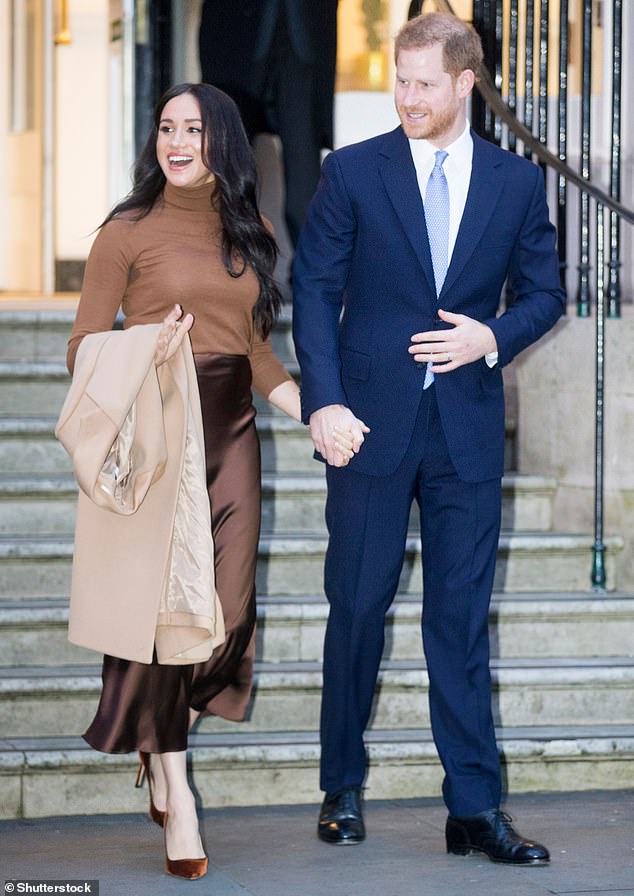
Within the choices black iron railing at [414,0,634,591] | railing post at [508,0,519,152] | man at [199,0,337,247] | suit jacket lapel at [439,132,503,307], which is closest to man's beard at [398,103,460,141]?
suit jacket lapel at [439,132,503,307]

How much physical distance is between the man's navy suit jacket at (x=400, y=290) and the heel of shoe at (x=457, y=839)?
0.83 metres

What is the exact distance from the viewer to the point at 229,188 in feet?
13.3

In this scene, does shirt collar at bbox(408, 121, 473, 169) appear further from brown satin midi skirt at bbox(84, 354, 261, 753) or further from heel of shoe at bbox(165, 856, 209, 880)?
heel of shoe at bbox(165, 856, 209, 880)

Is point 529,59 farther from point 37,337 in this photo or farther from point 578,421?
point 37,337

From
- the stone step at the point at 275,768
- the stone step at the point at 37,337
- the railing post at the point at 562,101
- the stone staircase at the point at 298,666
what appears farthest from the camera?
the stone step at the point at 37,337

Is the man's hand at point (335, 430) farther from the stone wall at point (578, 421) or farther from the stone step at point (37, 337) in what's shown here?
the stone step at point (37, 337)

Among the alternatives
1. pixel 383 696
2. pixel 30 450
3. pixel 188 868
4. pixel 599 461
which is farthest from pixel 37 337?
pixel 188 868

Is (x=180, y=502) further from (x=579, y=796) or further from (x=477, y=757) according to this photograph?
(x=579, y=796)

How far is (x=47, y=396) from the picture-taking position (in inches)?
250

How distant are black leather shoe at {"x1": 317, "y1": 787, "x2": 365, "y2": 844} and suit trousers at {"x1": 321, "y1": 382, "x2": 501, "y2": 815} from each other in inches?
3.4

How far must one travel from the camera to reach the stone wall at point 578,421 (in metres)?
5.65

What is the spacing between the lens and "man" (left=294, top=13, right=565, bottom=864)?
3.92 meters

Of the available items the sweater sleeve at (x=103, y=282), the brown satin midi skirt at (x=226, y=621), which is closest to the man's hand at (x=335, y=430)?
the brown satin midi skirt at (x=226, y=621)

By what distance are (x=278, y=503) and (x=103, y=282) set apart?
204 cm
